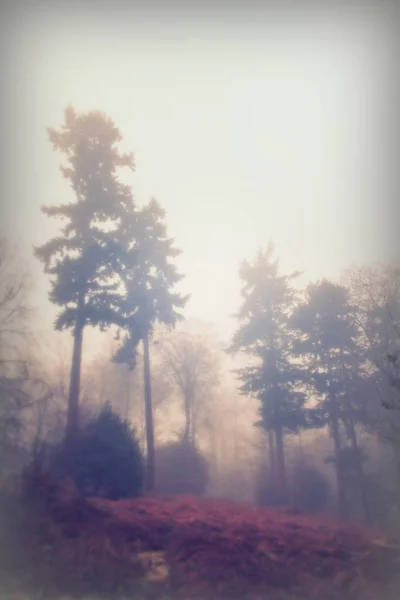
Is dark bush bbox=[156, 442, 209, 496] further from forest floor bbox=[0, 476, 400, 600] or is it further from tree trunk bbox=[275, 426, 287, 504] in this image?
forest floor bbox=[0, 476, 400, 600]

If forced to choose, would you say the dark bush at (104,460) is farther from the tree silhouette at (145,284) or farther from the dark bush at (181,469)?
the dark bush at (181,469)

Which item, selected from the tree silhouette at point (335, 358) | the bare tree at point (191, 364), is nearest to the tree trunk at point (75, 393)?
the tree silhouette at point (335, 358)

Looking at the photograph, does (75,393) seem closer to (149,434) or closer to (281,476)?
(149,434)

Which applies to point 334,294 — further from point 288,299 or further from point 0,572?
point 0,572

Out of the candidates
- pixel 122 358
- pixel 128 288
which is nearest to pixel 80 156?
pixel 128 288

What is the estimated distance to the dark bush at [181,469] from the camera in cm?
2033

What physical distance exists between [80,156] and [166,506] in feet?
47.0

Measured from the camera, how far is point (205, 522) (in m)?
8.69

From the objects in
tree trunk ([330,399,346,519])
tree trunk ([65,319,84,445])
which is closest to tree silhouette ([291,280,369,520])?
tree trunk ([330,399,346,519])

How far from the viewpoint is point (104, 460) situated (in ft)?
38.5

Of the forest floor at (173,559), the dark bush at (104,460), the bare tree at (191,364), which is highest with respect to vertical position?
the bare tree at (191,364)

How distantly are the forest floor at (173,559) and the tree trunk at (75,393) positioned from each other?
435 cm

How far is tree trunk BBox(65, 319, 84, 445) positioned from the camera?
13.0 m

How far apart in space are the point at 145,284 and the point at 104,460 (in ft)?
28.2
